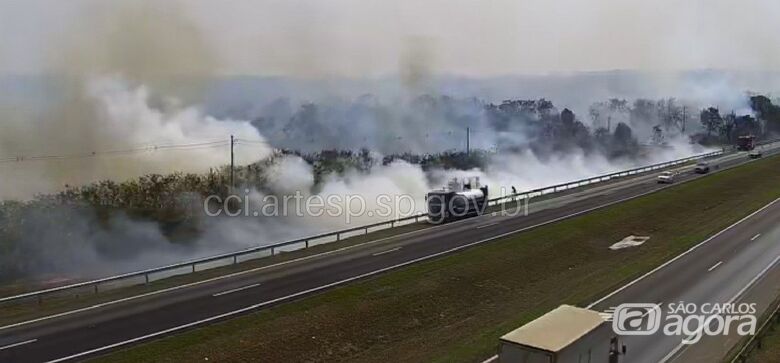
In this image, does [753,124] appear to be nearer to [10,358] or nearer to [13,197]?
[13,197]

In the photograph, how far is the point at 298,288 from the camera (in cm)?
3066

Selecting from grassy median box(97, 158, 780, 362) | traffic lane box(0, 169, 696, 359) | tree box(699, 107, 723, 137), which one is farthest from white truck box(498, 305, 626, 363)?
A: tree box(699, 107, 723, 137)

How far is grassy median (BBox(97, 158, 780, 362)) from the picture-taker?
23.1 meters

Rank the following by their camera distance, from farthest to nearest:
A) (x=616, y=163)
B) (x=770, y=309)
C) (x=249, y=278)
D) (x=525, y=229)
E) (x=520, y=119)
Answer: (x=520, y=119) < (x=616, y=163) < (x=525, y=229) < (x=249, y=278) < (x=770, y=309)

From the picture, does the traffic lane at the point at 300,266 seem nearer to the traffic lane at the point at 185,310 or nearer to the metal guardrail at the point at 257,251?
the traffic lane at the point at 185,310

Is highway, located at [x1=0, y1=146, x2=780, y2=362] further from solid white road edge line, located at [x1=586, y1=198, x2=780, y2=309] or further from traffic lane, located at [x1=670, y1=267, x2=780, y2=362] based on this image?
traffic lane, located at [x1=670, y1=267, x2=780, y2=362]

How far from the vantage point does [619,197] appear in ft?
205

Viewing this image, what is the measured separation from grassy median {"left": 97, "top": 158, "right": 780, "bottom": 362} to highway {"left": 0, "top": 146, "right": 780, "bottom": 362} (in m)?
1.19

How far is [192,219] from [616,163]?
74590 millimetres

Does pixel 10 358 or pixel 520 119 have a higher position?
pixel 520 119

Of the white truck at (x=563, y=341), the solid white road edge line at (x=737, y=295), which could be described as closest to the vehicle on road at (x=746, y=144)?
the solid white road edge line at (x=737, y=295)

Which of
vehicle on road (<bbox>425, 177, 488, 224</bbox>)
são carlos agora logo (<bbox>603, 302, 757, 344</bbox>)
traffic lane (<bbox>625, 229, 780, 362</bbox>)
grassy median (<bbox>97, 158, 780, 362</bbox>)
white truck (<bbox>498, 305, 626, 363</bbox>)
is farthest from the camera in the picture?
vehicle on road (<bbox>425, 177, 488, 224</bbox>)

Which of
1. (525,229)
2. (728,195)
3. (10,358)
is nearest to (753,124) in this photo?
(728,195)

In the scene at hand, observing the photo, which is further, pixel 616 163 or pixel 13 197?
pixel 616 163
